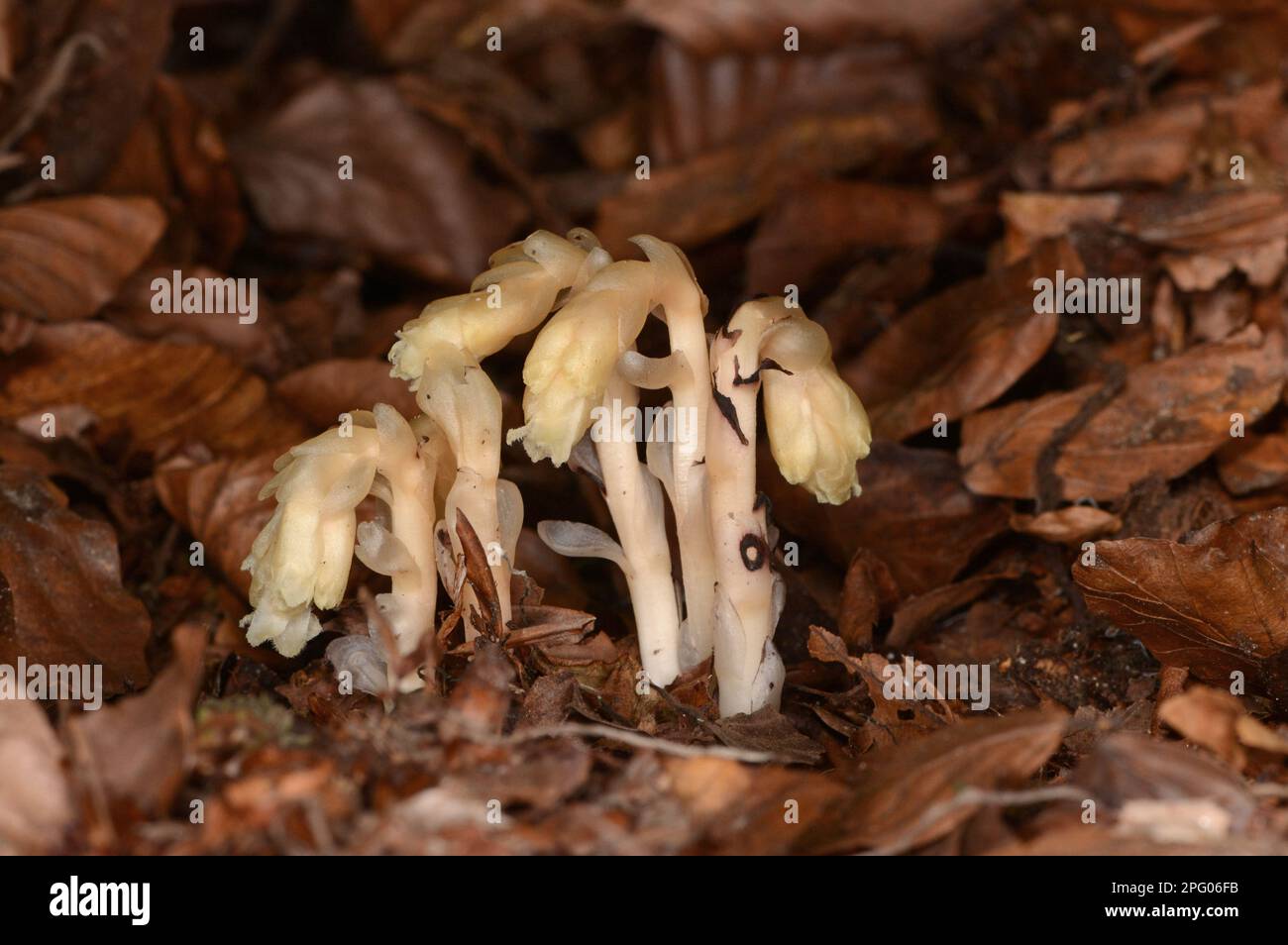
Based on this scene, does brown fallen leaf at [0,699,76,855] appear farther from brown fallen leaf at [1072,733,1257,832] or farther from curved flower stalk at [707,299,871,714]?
brown fallen leaf at [1072,733,1257,832]

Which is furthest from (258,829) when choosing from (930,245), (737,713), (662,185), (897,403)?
(662,185)

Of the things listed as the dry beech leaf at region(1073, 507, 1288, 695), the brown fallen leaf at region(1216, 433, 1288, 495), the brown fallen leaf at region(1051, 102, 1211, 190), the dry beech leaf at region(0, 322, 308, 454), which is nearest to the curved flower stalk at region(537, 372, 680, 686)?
the dry beech leaf at region(1073, 507, 1288, 695)

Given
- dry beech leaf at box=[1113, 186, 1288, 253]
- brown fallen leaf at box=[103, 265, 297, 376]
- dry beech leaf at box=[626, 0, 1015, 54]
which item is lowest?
brown fallen leaf at box=[103, 265, 297, 376]

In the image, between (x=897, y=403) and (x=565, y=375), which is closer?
(x=565, y=375)

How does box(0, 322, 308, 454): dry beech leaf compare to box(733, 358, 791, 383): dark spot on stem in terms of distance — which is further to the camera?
box(0, 322, 308, 454): dry beech leaf
